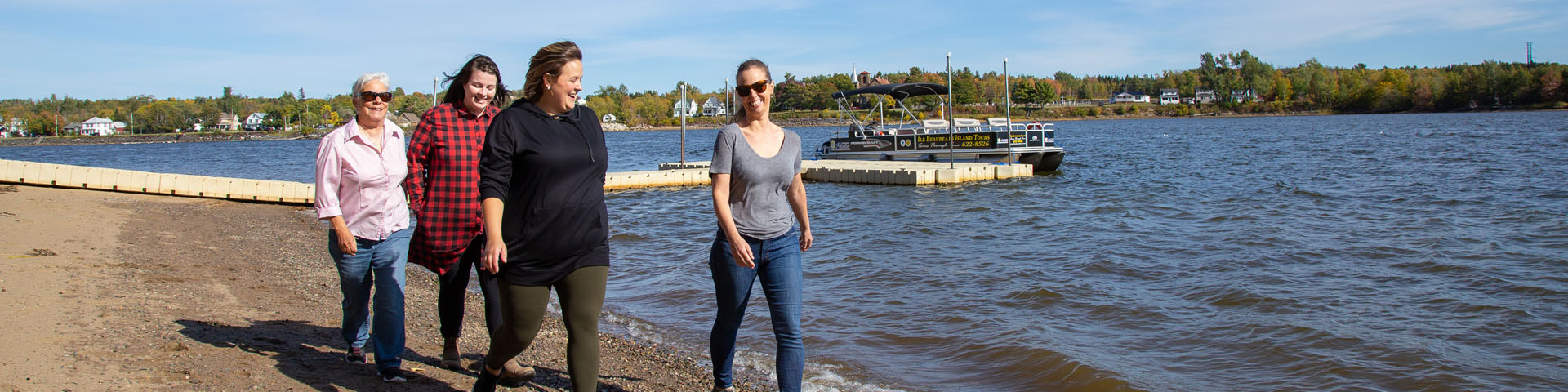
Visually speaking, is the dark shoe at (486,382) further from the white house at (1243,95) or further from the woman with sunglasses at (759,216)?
the white house at (1243,95)

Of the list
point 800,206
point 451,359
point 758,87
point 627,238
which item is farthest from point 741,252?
point 627,238

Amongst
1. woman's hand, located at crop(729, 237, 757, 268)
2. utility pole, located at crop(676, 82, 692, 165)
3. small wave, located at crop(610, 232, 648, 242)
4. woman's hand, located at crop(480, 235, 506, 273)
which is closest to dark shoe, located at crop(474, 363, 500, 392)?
woman's hand, located at crop(480, 235, 506, 273)

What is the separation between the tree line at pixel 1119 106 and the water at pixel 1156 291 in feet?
298

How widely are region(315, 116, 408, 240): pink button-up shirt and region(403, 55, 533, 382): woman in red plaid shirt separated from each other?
9cm

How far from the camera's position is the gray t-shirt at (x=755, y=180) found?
138 inches

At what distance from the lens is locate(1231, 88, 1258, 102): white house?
15612 cm

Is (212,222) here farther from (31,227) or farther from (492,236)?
(492,236)

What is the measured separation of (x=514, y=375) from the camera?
4352 mm

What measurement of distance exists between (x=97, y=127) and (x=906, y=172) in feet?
527

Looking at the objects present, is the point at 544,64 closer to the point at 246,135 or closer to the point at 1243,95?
the point at 246,135

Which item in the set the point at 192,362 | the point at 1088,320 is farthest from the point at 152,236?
the point at 1088,320

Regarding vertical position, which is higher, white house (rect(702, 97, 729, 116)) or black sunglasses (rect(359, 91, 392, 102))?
white house (rect(702, 97, 729, 116))

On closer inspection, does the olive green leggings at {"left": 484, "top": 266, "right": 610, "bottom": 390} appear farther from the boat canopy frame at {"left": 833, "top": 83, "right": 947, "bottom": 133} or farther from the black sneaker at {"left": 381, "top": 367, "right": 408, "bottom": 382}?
the boat canopy frame at {"left": 833, "top": 83, "right": 947, "bottom": 133}

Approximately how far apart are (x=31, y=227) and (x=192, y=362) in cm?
682
